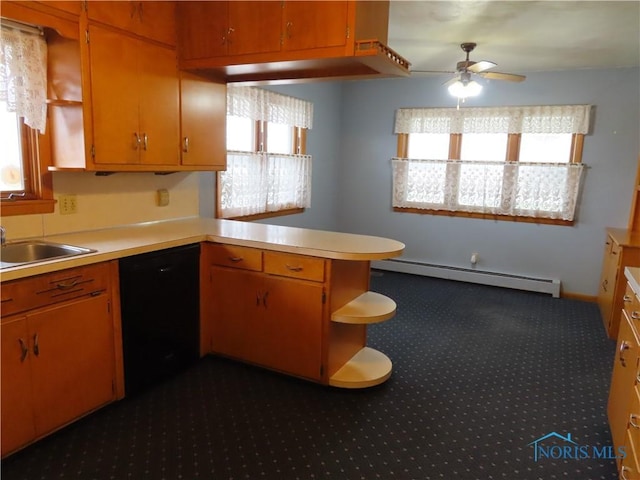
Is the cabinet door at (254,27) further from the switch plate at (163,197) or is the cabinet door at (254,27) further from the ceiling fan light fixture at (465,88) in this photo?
the ceiling fan light fixture at (465,88)

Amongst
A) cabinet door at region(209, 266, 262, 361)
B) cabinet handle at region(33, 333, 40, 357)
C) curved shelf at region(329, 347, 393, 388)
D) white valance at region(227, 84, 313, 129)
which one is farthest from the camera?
white valance at region(227, 84, 313, 129)

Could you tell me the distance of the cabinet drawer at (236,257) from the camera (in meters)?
2.67

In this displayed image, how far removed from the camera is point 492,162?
4.91 metres

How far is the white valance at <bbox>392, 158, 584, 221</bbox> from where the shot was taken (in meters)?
4.66

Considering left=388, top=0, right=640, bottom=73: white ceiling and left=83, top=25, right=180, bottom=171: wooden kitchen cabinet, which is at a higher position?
left=388, top=0, right=640, bottom=73: white ceiling

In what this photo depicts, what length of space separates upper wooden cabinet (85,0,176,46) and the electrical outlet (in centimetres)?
101

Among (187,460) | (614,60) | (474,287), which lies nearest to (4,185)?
(187,460)

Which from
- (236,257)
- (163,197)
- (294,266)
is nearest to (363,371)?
(294,266)

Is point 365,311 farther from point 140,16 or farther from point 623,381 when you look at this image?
point 140,16

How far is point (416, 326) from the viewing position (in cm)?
373

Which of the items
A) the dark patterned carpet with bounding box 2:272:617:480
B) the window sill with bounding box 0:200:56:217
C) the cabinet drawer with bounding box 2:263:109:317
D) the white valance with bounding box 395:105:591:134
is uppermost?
the white valance with bounding box 395:105:591:134

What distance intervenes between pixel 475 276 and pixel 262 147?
111 inches

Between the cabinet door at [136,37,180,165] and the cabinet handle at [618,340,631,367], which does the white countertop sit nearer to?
the cabinet door at [136,37,180,165]

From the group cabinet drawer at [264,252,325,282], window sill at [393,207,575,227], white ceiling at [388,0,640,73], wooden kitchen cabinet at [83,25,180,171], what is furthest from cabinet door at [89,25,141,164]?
window sill at [393,207,575,227]
